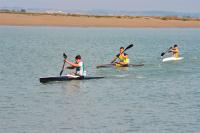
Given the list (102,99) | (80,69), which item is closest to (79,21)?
(80,69)

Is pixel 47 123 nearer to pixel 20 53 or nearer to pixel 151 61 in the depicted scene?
pixel 151 61

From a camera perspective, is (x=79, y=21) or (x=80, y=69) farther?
(x=79, y=21)

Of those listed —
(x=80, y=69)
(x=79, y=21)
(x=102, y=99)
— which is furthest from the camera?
(x=79, y=21)

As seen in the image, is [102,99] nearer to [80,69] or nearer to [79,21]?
[80,69]

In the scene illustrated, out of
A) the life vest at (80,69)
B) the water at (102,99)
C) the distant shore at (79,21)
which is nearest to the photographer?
the water at (102,99)

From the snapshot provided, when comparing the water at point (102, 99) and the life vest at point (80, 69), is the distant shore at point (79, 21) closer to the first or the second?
the water at point (102, 99)

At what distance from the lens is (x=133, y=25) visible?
308 ft

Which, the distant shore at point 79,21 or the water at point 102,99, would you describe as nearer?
the water at point 102,99

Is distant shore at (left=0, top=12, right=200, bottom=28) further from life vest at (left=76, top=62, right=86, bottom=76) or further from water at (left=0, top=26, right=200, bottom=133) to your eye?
life vest at (left=76, top=62, right=86, bottom=76)

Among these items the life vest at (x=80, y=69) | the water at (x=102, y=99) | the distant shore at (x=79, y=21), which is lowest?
the water at (x=102, y=99)

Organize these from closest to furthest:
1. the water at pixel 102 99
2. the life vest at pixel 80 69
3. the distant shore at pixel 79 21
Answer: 1. the water at pixel 102 99
2. the life vest at pixel 80 69
3. the distant shore at pixel 79 21

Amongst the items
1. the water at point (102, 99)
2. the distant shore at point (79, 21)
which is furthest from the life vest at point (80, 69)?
the distant shore at point (79, 21)

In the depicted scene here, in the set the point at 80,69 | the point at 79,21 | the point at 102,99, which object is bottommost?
the point at 102,99

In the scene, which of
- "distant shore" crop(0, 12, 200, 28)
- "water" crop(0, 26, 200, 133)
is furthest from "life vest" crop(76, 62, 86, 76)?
"distant shore" crop(0, 12, 200, 28)
